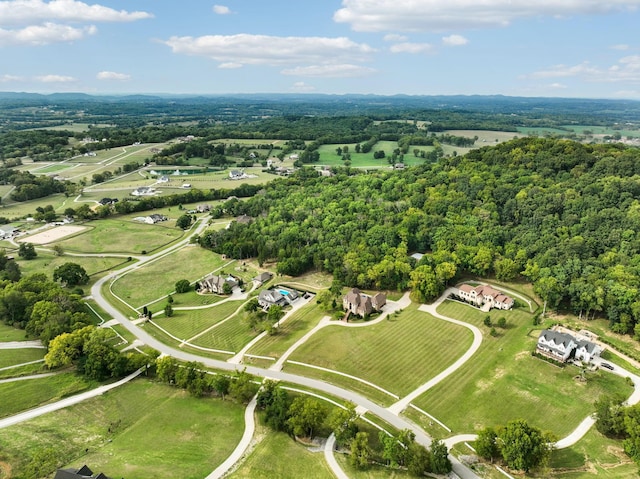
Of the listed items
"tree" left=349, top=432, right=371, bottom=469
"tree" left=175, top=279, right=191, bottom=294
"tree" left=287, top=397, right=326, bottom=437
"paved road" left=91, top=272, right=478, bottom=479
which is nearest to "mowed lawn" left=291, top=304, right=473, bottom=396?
"paved road" left=91, top=272, right=478, bottom=479

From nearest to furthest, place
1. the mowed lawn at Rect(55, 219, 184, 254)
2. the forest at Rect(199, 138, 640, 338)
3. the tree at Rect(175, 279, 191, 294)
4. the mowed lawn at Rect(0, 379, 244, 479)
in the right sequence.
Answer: the mowed lawn at Rect(0, 379, 244, 479) → the forest at Rect(199, 138, 640, 338) → the tree at Rect(175, 279, 191, 294) → the mowed lawn at Rect(55, 219, 184, 254)

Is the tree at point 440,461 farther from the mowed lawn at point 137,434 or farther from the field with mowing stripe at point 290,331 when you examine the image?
the field with mowing stripe at point 290,331

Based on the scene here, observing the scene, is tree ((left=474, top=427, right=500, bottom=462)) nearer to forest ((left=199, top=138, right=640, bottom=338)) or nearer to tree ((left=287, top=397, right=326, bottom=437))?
tree ((left=287, top=397, right=326, bottom=437))

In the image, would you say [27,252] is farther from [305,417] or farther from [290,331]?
[305,417]

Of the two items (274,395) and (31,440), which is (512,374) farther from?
(31,440)

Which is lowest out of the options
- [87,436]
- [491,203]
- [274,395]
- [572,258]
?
[87,436]

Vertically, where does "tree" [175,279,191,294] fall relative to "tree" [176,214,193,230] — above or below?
below

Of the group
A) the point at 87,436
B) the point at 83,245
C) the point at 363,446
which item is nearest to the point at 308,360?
the point at 363,446
